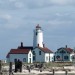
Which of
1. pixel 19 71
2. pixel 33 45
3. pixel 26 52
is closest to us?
pixel 19 71

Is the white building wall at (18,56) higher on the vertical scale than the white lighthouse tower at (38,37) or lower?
lower

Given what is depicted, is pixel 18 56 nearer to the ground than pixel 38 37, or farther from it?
nearer to the ground

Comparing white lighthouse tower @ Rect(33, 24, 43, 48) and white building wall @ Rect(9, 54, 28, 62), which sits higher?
white lighthouse tower @ Rect(33, 24, 43, 48)

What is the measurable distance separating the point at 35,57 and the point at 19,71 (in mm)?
35506

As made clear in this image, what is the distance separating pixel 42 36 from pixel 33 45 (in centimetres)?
256

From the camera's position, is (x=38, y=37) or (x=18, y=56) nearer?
(x=18, y=56)

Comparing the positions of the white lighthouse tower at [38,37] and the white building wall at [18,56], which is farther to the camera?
the white lighthouse tower at [38,37]

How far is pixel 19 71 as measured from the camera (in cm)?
5653

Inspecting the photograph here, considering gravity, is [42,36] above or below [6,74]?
above

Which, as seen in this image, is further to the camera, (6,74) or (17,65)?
(17,65)

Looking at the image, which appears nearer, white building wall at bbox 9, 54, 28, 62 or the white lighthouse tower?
white building wall at bbox 9, 54, 28, 62

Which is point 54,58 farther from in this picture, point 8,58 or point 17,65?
point 17,65

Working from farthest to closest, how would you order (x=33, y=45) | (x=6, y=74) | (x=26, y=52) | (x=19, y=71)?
1. (x=33, y=45)
2. (x=26, y=52)
3. (x=19, y=71)
4. (x=6, y=74)

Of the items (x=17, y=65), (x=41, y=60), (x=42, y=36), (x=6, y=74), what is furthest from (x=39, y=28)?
(x=6, y=74)
